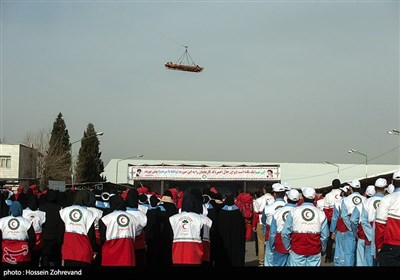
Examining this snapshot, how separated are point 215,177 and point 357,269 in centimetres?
6212

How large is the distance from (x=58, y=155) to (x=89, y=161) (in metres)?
8.93

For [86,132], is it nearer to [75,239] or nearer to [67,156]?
[67,156]

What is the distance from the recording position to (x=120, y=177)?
302 ft

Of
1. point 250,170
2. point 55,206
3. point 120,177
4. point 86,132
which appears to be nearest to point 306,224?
point 55,206

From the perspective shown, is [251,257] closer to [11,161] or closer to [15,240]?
[15,240]

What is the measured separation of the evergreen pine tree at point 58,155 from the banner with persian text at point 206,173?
7224 millimetres

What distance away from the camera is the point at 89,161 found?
77.7 metres

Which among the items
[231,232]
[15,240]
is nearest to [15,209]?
[15,240]

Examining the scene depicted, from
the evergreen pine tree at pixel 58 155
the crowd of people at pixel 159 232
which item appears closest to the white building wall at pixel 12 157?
the evergreen pine tree at pixel 58 155

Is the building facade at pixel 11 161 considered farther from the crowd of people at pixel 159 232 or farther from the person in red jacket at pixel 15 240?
the person in red jacket at pixel 15 240

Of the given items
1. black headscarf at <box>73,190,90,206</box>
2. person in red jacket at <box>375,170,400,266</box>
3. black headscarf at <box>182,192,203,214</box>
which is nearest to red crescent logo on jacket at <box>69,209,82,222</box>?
black headscarf at <box>73,190,90,206</box>

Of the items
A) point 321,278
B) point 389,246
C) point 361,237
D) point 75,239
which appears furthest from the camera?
point 361,237

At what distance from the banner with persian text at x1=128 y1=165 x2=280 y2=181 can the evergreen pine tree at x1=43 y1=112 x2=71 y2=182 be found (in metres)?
7.22

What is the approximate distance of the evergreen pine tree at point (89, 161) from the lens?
2985 inches
